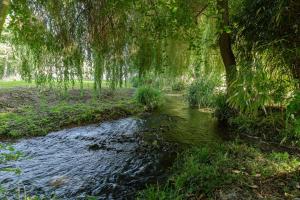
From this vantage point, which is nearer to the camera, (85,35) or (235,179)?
(235,179)

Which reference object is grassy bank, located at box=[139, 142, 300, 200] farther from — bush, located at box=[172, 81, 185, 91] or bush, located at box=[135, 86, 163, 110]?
bush, located at box=[172, 81, 185, 91]

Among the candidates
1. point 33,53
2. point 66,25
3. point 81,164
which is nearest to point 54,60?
point 33,53

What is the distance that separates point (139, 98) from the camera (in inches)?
401

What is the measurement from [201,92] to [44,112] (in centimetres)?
582

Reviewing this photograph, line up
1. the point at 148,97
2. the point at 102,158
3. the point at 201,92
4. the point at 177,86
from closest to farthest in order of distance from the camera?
the point at 102,158 → the point at 201,92 → the point at 148,97 → the point at 177,86

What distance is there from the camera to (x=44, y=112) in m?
7.64

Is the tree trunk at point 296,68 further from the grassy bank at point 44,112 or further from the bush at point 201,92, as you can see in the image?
the bush at point 201,92

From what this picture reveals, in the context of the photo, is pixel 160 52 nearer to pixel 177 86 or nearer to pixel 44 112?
pixel 44 112

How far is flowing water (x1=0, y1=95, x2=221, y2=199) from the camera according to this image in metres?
3.44

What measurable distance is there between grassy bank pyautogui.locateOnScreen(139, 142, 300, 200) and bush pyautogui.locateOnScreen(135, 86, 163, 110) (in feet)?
20.5

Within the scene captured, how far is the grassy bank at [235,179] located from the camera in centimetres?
264

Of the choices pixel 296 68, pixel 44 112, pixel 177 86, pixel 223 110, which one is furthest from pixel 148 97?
pixel 296 68

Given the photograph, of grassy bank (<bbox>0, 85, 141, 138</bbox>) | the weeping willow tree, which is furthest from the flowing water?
the weeping willow tree

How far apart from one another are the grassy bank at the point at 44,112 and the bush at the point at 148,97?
45 centimetres
